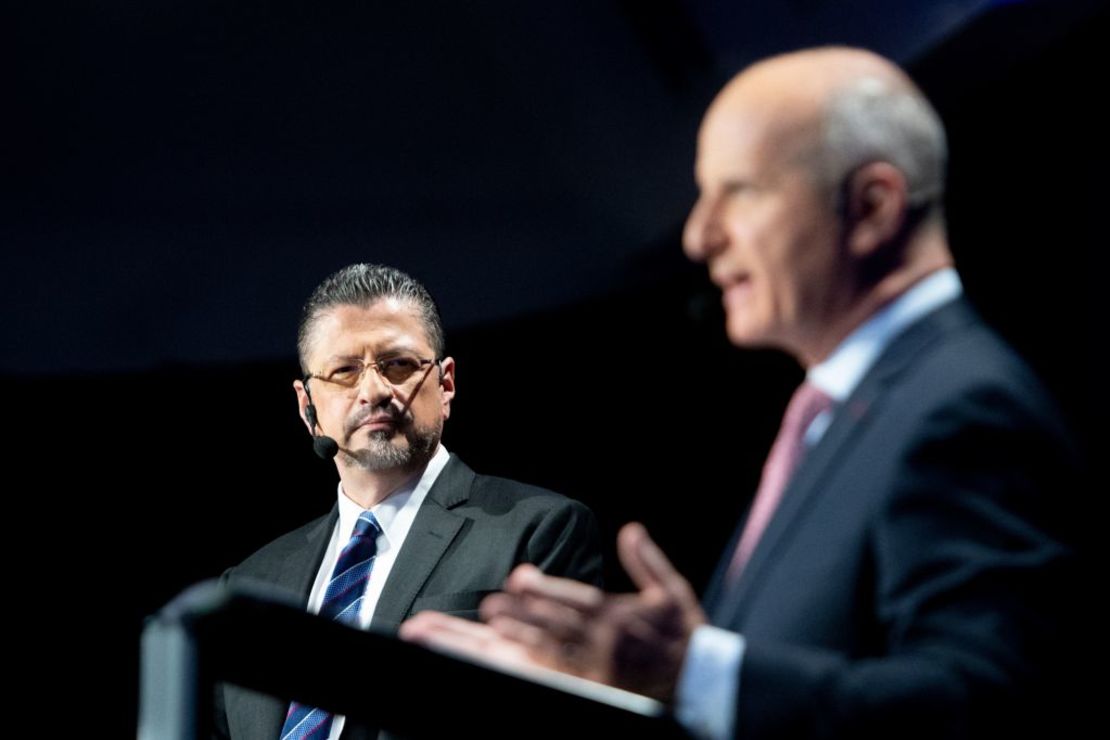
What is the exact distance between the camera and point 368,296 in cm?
266

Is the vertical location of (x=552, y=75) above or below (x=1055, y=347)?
above

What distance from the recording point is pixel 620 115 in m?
3.50

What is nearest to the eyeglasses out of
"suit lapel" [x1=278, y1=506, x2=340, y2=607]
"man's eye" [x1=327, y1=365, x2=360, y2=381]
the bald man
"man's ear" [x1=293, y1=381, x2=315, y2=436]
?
"man's eye" [x1=327, y1=365, x2=360, y2=381]

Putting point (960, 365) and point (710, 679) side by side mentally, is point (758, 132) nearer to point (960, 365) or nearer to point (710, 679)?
point (960, 365)

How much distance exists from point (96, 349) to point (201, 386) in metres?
0.36

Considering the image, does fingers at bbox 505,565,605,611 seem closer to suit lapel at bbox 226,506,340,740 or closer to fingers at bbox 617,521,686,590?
fingers at bbox 617,521,686,590

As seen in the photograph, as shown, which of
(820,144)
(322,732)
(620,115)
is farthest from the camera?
(620,115)

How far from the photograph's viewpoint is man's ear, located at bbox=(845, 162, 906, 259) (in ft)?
3.80

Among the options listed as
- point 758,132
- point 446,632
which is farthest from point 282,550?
point 758,132

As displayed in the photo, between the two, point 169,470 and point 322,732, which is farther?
point 169,470

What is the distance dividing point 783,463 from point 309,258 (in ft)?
9.19

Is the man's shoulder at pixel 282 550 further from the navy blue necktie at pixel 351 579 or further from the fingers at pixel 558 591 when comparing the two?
the fingers at pixel 558 591

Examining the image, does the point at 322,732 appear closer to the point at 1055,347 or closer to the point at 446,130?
the point at 1055,347

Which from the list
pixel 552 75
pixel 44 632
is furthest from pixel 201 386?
pixel 552 75
